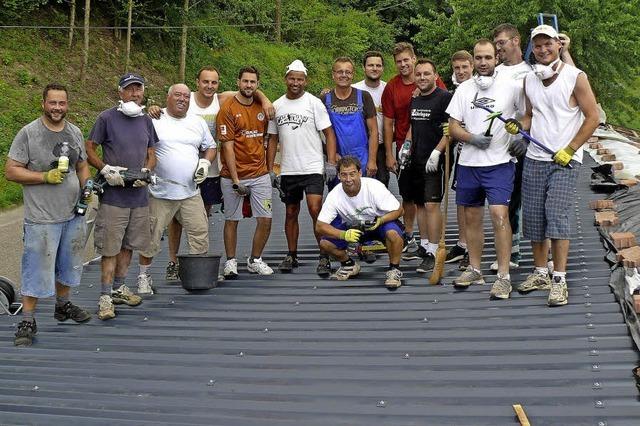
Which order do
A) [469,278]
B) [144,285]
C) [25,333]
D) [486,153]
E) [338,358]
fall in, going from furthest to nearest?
[144,285] < [469,278] < [486,153] < [25,333] < [338,358]

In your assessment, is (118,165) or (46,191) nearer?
(46,191)

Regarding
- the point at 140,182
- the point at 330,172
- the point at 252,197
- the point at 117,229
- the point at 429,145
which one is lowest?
the point at 117,229

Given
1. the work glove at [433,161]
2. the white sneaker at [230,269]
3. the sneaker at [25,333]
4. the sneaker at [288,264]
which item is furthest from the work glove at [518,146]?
the sneaker at [25,333]

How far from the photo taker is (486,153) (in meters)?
5.07

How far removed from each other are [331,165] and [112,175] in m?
1.69

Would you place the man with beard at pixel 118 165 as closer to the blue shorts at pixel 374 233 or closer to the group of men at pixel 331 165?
the group of men at pixel 331 165

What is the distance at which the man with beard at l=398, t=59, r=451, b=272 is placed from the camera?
224 inches

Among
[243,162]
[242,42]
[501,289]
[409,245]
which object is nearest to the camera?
[501,289]

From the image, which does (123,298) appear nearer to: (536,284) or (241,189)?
(241,189)

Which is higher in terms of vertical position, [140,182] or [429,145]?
[429,145]

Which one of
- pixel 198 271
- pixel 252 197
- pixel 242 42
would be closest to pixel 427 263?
pixel 252 197

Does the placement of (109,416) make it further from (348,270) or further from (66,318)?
(348,270)

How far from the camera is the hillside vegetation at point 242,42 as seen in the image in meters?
13.6

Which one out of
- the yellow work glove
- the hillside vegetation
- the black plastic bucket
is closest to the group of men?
the yellow work glove
